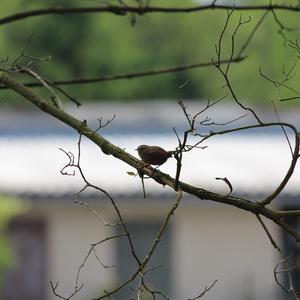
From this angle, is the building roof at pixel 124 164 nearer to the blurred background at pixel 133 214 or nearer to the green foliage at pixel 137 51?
the blurred background at pixel 133 214

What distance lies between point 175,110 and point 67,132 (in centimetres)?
215

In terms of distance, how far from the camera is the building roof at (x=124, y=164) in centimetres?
1207

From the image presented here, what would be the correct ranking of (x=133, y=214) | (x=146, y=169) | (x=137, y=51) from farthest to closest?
(x=137, y=51) → (x=133, y=214) → (x=146, y=169)

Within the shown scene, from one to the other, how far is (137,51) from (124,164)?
11596 mm

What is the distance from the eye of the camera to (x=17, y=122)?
1552 centimetres

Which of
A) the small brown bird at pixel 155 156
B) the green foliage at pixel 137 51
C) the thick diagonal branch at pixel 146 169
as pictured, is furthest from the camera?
the green foliage at pixel 137 51

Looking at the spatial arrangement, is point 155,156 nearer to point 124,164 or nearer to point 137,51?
point 124,164

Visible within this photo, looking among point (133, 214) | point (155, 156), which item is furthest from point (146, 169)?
point (133, 214)

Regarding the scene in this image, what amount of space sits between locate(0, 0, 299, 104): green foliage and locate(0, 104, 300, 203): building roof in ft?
11.8

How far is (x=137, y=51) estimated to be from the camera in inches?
907

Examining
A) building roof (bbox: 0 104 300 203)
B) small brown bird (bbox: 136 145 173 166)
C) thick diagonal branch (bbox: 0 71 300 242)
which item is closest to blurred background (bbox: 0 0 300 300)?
building roof (bbox: 0 104 300 203)

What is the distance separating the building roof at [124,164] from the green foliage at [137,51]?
11.8 feet

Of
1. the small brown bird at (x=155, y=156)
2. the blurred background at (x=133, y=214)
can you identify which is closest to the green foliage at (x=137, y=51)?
the blurred background at (x=133, y=214)

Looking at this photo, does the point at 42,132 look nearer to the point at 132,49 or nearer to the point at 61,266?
the point at 61,266
